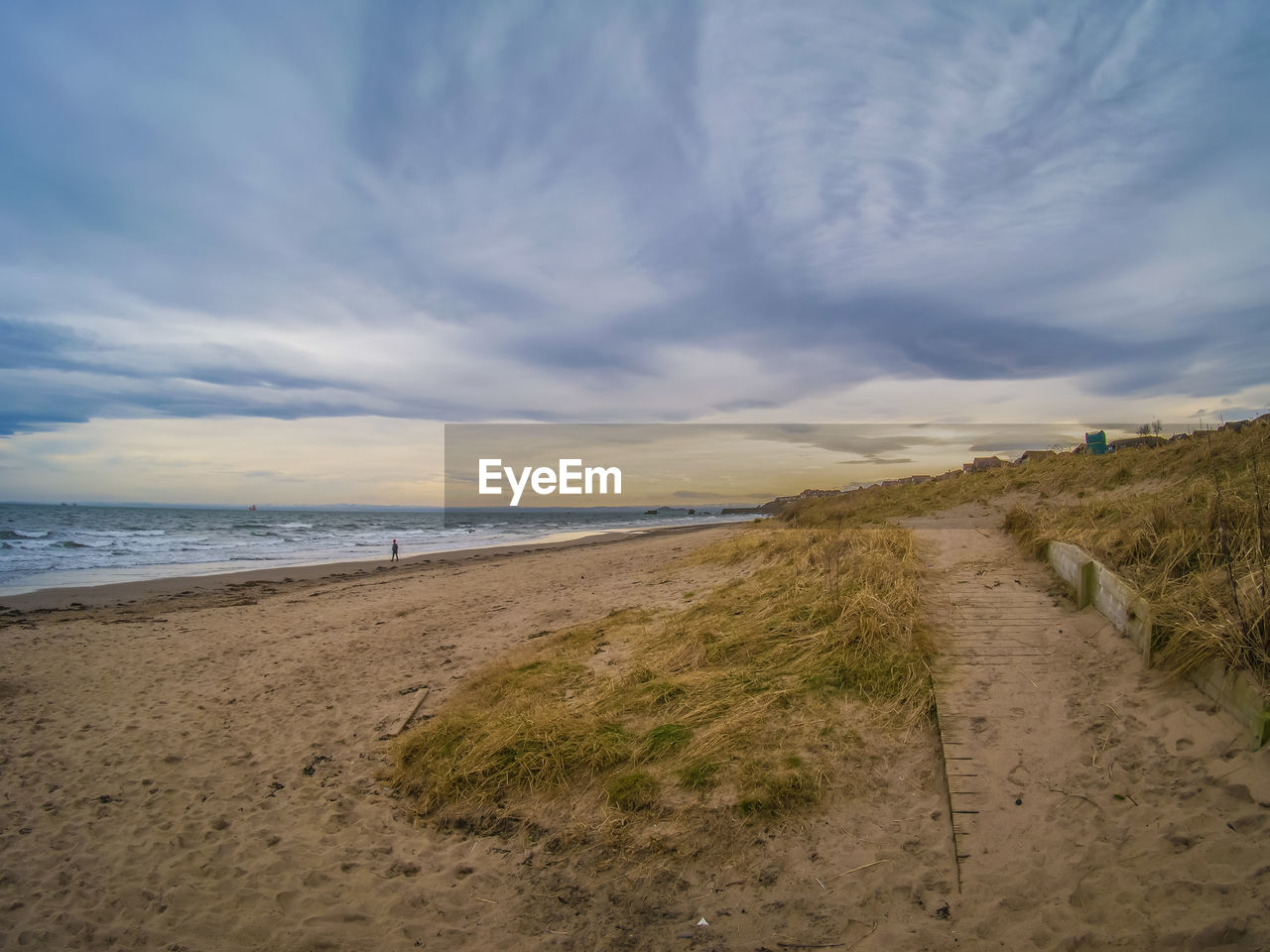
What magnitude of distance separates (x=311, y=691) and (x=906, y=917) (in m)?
7.96

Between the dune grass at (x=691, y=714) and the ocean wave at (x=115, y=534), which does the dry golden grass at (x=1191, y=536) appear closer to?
the dune grass at (x=691, y=714)

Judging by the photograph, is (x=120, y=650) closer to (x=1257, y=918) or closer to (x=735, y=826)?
(x=735, y=826)

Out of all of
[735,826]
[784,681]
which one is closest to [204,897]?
[735,826]

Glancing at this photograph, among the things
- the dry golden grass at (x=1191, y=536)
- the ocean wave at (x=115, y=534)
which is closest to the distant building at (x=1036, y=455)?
the dry golden grass at (x=1191, y=536)

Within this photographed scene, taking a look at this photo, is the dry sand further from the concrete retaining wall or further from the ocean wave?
the ocean wave

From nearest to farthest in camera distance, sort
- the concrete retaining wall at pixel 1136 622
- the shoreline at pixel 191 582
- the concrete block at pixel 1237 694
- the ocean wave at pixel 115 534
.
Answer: the concrete block at pixel 1237 694, the concrete retaining wall at pixel 1136 622, the shoreline at pixel 191 582, the ocean wave at pixel 115 534

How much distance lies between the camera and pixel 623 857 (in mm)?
4375

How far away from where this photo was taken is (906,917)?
139 inches

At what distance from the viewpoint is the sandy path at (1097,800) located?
316cm

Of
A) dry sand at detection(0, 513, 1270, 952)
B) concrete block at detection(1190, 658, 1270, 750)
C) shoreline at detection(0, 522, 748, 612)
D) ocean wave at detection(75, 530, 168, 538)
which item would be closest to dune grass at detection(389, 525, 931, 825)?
dry sand at detection(0, 513, 1270, 952)

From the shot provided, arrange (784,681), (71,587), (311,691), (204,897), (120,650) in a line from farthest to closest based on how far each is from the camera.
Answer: (71,587) < (120,650) < (311,691) < (784,681) < (204,897)

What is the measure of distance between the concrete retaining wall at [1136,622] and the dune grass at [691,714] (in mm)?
1712

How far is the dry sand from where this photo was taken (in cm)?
342

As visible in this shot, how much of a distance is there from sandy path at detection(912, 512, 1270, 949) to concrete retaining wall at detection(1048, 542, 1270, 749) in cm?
12
